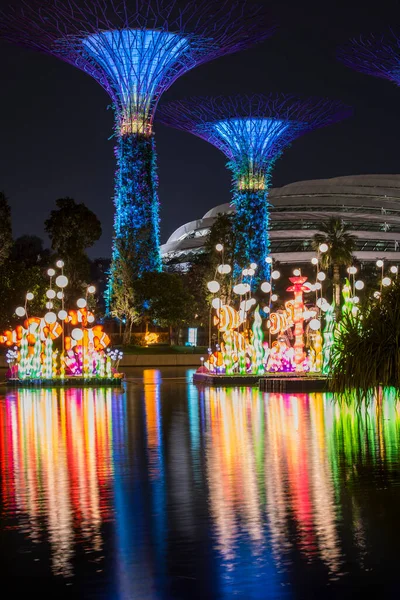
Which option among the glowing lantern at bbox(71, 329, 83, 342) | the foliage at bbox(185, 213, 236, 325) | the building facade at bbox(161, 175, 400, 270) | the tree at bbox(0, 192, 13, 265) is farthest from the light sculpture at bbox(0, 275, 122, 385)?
the building facade at bbox(161, 175, 400, 270)

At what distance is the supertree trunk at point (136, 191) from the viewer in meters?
60.8

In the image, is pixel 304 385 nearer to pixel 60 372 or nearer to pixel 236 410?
pixel 236 410

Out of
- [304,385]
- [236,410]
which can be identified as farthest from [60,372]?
[236,410]

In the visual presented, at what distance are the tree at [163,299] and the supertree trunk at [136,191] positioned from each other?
2341 mm

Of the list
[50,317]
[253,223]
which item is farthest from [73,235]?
[50,317]

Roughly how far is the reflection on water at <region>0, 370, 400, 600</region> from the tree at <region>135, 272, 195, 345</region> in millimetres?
40004

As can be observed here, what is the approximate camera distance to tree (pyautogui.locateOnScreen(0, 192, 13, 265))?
4825 cm

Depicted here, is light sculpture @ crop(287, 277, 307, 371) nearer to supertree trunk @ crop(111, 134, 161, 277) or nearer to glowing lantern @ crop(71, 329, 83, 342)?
glowing lantern @ crop(71, 329, 83, 342)

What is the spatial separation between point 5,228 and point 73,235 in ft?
37.8

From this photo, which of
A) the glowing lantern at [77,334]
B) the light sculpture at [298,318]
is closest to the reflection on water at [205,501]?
the glowing lantern at [77,334]

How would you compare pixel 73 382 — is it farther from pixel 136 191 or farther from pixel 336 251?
pixel 336 251

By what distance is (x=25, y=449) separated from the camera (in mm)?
16406

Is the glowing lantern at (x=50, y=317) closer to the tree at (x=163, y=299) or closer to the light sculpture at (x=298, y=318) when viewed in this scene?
the light sculpture at (x=298, y=318)

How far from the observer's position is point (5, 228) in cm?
4931
